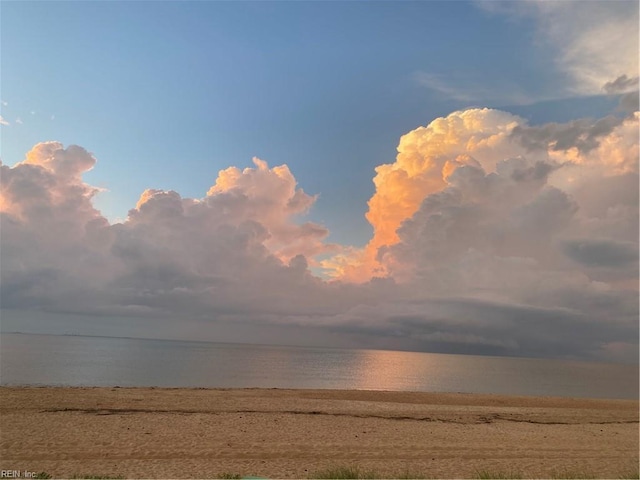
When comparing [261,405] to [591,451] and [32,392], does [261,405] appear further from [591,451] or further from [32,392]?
[591,451]

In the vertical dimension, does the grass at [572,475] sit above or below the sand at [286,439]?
above

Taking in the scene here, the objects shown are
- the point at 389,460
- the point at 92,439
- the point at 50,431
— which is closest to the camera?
the point at 389,460

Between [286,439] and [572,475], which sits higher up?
[572,475]

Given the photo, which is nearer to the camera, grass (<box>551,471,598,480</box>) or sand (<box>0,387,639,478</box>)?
grass (<box>551,471,598,480</box>)

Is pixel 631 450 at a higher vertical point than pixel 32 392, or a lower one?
higher

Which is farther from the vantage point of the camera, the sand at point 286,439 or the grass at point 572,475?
the sand at point 286,439

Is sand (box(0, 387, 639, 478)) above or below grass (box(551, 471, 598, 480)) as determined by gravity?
below

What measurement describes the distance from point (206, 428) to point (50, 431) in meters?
6.65

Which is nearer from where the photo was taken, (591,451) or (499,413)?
(591,451)

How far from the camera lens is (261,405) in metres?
30.9

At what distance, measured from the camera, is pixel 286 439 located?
64.3ft

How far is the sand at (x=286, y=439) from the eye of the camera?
15.5m

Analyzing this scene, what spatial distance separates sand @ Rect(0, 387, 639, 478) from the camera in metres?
15.5

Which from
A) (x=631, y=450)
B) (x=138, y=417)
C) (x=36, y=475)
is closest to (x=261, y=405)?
(x=138, y=417)
